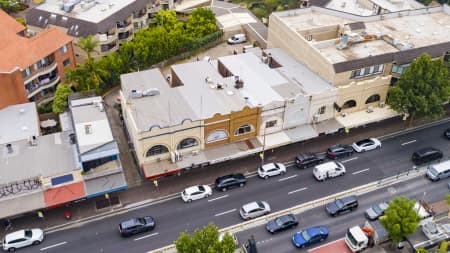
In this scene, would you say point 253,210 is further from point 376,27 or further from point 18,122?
point 376,27

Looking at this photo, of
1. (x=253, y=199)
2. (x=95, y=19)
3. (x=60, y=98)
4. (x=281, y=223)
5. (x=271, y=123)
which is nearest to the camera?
(x=281, y=223)

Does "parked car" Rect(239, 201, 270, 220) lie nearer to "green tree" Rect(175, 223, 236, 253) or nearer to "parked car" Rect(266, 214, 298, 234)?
"parked car" Rect(266, 214, 298, 234)

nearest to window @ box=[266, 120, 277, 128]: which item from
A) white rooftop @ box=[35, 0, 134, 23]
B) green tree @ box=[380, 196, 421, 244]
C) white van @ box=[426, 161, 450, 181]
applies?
green tree @ box=[380, 196, 421, 244]

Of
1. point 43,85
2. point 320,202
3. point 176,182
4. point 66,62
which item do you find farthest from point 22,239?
point 320,202

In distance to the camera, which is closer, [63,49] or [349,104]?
[349,104]

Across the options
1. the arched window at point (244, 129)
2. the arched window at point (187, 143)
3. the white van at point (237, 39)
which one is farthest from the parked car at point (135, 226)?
the white van at point (237, 39)

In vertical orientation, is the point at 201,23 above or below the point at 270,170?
above

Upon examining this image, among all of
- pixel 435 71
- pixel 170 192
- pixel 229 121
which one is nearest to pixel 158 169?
pixel 170 192
